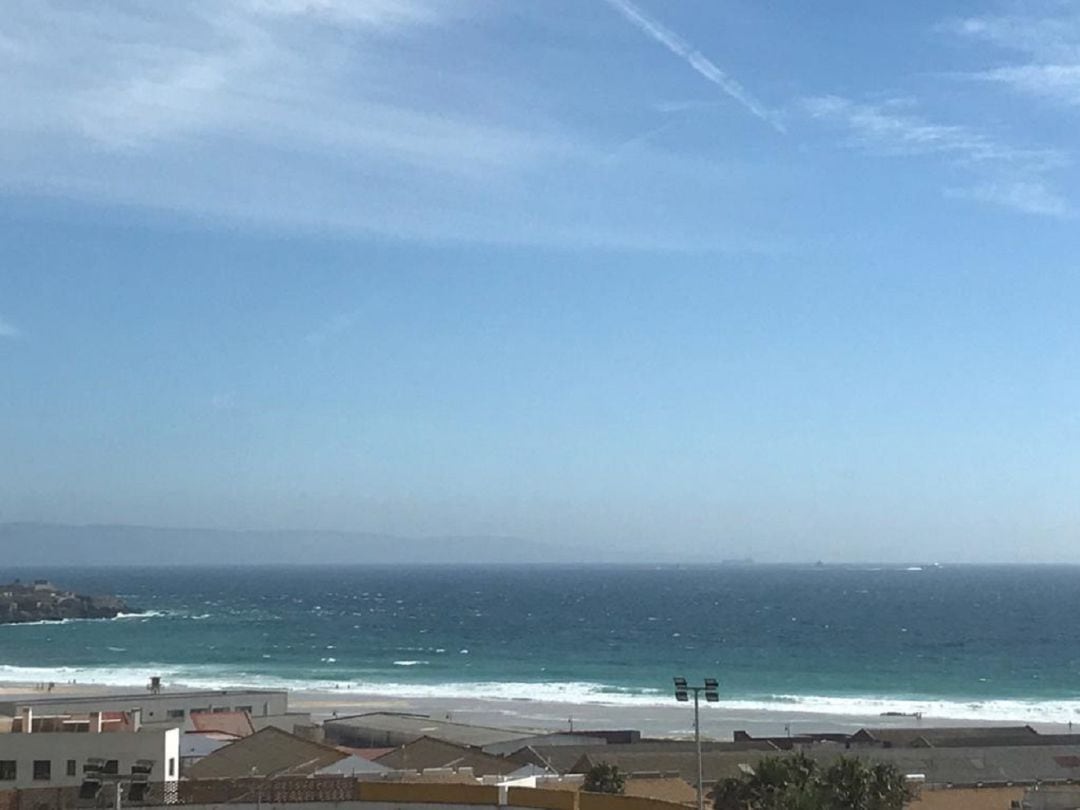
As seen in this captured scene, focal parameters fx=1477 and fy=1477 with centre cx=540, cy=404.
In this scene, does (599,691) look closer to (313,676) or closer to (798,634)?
(313,676)

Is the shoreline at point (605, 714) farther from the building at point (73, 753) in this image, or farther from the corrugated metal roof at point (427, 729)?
the building at point (73, 753)

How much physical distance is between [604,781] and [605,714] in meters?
49.2

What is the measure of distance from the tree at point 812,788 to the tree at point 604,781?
615cm

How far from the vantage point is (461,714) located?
85312 mm

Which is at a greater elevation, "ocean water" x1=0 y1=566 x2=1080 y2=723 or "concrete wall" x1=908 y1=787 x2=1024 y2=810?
"concrete wall" x1=908 y1=787 x2=1024 y2=810

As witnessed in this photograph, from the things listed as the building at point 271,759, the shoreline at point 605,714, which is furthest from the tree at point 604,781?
the shoreline at point 605,714

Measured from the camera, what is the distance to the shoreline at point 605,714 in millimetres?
79562

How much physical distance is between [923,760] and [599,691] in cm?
5395

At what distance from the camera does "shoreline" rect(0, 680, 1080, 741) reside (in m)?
79.6

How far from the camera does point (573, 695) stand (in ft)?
329

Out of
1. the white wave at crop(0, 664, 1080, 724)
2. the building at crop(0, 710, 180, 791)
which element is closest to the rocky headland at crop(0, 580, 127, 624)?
the white wave at crop(0, 664, 1080, 724)

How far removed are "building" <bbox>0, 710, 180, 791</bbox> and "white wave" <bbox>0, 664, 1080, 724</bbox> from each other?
61516 mm

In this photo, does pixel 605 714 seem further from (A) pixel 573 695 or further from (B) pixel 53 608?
(B) pixel 53 608

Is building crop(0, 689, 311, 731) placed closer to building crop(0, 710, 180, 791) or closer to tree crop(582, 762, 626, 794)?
tree crop(582, 762, 626, 794)
